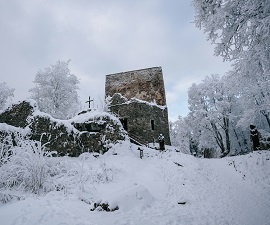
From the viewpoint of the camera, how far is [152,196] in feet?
18.9

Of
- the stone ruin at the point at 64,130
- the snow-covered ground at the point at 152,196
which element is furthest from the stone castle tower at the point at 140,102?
the snow-covered ground at the point at 152,196

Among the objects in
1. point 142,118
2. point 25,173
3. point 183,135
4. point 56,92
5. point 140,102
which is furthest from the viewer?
point 183,135

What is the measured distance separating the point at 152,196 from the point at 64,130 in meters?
6.92

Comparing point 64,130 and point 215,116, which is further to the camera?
point 215,116

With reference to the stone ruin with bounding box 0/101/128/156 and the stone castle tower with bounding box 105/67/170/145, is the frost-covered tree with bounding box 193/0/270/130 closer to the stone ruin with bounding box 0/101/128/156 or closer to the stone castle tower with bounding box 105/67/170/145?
the stone ruin with bounding box 0/101/128/156

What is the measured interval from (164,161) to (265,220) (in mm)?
6911

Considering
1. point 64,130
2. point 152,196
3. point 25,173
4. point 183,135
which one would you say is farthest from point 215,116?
point 25,173

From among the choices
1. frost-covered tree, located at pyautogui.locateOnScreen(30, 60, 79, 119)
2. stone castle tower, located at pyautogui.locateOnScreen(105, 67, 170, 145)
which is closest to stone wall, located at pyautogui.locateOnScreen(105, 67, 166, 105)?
stone castle tower, located at pyautogui.locateOnScreen(105, 67, 170, 145)

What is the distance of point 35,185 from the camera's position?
5.14m

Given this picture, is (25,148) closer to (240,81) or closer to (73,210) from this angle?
(73,210)

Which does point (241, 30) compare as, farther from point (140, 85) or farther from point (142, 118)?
point (140, 85)

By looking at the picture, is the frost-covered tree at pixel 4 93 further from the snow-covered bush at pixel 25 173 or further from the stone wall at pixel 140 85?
the snow-covered bush at pixel 25 173

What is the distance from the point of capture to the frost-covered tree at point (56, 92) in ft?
69.8

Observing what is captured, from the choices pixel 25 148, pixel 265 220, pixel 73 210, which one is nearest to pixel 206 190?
pixel 265 220
